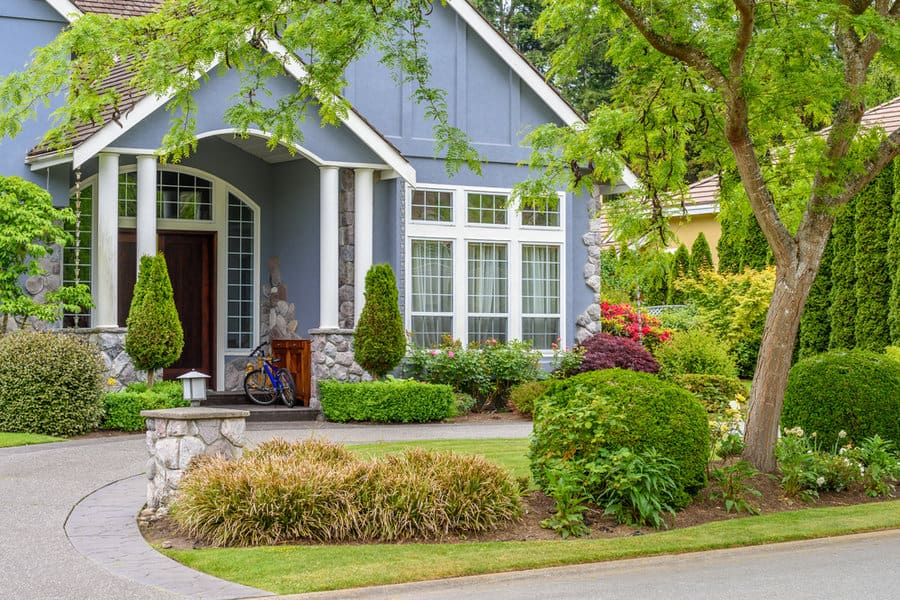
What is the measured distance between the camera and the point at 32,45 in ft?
51.0

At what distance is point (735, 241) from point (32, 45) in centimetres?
1023

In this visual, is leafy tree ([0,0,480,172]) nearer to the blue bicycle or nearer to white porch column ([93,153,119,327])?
white porch column ([93,153,119,327])

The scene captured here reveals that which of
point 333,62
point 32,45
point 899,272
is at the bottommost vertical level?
point 899,272

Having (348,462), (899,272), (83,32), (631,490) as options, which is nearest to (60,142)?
(83,32)

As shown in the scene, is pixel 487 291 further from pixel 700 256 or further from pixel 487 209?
pixel 700 256

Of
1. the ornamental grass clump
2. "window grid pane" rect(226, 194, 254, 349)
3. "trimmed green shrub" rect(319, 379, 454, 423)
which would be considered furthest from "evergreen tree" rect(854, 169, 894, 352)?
the ornamental grass clump

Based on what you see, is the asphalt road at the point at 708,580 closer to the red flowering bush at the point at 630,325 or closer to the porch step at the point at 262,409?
the porch step at the point at 262,409

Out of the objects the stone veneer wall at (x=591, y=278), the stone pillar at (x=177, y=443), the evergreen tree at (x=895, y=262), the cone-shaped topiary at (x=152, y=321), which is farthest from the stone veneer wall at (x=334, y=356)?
the evergreen tree at (x=895, y=262)

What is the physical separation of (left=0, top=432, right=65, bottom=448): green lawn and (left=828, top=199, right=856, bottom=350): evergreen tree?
1406cm

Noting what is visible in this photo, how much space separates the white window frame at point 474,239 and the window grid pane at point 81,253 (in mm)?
4762

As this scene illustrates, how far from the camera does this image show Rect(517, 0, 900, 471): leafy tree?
9797mm

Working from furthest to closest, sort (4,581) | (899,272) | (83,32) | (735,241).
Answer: (899,272) → (735,241) → (83,32) → (4,581)

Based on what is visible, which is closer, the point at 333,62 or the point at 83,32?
the point at 83,32

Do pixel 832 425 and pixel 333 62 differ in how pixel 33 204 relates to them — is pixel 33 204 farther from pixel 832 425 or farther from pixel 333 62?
pixel 832 425
